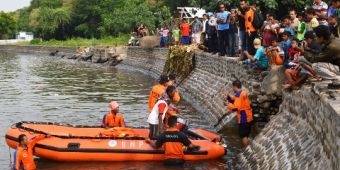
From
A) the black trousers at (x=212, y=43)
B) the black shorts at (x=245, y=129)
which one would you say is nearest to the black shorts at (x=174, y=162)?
the black shorts at (x=245, y=129)

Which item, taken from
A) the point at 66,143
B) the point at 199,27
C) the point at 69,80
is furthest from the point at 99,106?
the point at 69,80

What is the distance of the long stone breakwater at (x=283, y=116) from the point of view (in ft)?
25.6

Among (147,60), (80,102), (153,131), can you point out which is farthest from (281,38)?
(147,60)

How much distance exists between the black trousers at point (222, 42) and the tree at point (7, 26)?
3718 inches

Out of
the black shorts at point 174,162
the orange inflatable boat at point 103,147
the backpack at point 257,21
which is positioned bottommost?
the black shorts at point 174,162

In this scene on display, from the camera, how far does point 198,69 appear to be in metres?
25.0

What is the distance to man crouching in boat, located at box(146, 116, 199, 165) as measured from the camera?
12.4 m

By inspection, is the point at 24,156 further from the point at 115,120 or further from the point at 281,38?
the point at 281,38

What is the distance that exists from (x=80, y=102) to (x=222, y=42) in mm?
7370

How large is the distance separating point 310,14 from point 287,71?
3867mm

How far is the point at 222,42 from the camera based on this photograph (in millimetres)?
20891

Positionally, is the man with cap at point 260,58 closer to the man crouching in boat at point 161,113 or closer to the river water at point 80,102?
the river water at point 80,102

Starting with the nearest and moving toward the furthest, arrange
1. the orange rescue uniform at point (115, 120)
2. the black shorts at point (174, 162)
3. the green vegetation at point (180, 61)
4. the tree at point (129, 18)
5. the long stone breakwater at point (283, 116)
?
the long stone breakwater at point (283, 116) → the black shorts at point (174, 162) → the orange rescue uniform at point (115, 120) → the green vegetation at point (180, 61) → the tree at point (129, 18)

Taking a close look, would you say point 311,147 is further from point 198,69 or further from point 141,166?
point 198,69
